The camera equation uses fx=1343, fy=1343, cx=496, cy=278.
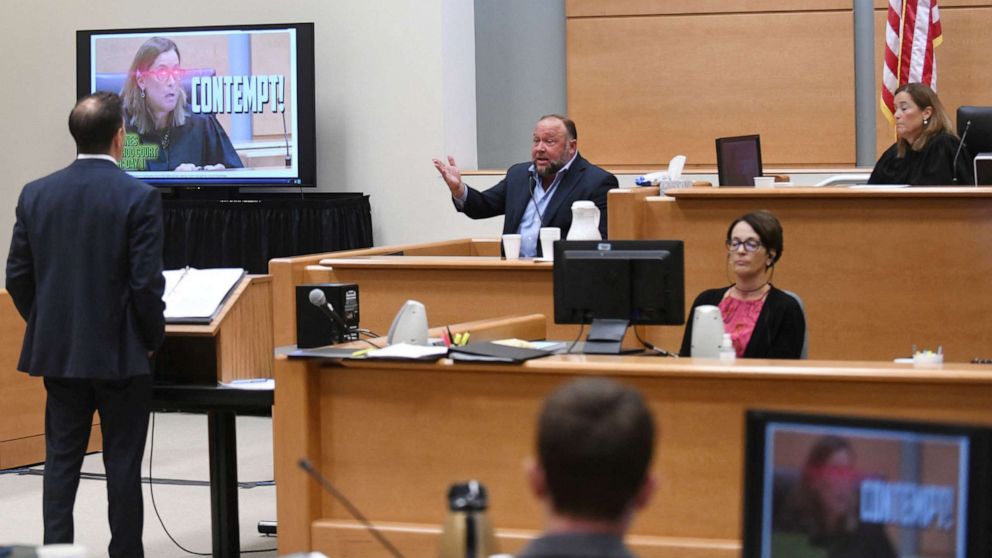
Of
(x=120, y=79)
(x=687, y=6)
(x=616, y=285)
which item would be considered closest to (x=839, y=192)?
(x=616, y=285)

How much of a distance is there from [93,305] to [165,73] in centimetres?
507

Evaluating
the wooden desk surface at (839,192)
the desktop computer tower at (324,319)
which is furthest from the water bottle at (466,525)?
the wooden desk surface at (839,192)

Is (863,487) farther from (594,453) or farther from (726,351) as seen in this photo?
(726,351)

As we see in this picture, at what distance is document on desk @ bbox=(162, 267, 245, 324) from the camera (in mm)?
4246

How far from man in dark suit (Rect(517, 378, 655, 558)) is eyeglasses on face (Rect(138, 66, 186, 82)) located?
Answer: 7.54 m

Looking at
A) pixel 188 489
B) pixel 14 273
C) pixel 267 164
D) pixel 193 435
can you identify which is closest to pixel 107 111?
pixel 14 273

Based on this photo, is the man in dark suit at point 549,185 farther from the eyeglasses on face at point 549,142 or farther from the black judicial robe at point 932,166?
the black judicial robe at point 932,166

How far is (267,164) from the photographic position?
8.64m

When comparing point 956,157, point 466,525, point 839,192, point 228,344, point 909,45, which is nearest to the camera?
point 466,525

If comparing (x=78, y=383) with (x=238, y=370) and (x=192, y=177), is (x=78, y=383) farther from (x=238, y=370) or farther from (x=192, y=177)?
(x=192, y=177)

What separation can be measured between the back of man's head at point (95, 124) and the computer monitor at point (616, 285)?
1371 mm

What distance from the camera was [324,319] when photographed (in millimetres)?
3963

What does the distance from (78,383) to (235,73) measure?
4.90 metres

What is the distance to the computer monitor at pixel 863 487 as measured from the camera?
185 centimetres
